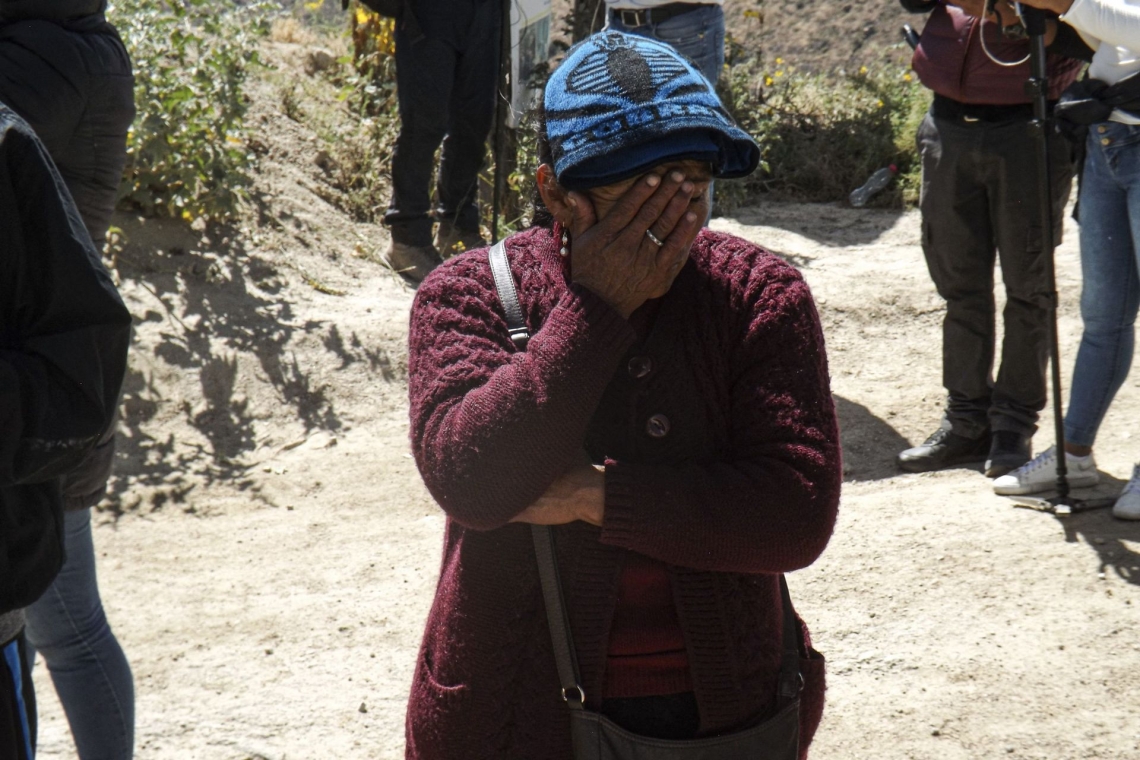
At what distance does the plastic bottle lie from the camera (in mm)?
7645

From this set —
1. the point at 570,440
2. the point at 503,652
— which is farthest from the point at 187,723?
the point at 570,440

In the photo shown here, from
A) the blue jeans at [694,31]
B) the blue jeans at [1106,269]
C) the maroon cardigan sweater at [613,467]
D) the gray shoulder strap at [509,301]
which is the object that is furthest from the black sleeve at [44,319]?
the blue jeans at [694,31]

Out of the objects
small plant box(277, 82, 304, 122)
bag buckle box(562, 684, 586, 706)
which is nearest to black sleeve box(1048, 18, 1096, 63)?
bag buckle box(562, 684, 586, 706)

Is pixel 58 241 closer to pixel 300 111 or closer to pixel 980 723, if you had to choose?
pixel 980 723

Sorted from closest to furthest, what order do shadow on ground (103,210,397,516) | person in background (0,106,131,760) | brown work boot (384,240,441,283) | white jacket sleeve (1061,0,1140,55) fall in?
person in background (0,106,131,760), white jacket sleeve (1061,0,1140,55), shadow on ground (103,210,397,516), brown work boot (384,240,441,283)

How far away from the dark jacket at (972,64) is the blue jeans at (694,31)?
4.22 ft

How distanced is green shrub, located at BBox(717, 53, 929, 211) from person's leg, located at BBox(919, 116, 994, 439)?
3.42m

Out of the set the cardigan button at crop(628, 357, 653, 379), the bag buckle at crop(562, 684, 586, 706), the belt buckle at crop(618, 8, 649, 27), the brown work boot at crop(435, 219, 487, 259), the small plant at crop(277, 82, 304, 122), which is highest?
the belt buckle at crop(618, 8, 649, 27)

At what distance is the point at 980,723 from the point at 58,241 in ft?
8.10

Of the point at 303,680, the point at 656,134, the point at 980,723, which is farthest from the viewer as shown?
the point at 303,680

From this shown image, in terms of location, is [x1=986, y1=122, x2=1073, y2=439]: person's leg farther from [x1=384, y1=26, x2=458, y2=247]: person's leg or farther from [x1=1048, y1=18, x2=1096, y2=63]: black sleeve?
[x1=384, y1=26, x2=458, y2=247]: person's leg

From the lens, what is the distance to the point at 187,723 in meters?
3.39

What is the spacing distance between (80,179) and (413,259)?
12.8 feet

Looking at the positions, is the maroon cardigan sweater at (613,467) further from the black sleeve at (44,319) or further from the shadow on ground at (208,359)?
the shadow on ground at (208,359)
